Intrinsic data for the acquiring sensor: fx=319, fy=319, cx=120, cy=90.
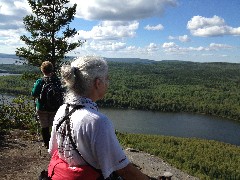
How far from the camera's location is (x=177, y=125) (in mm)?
79375

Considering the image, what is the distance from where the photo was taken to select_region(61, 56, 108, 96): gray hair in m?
2.04

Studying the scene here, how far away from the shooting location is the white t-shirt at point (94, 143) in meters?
1.84

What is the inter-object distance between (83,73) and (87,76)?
3 centimetres

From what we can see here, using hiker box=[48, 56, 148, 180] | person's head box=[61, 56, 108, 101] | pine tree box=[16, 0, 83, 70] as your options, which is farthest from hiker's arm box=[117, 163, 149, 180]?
pine tree box=[16, 0, 83, 70]

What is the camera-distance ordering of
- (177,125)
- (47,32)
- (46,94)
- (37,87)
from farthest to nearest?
(177,125) → (47,32) → (37,87) → (46,94)

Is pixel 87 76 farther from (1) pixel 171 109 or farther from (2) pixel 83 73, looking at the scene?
(1) pixel 171 109

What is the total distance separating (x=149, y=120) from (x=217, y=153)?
→ 32666 millimetres

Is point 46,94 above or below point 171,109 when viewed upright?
above

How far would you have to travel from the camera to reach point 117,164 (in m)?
1.89

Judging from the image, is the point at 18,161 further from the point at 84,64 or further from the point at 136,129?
the point at 136,129

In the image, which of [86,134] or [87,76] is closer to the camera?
[86,134]

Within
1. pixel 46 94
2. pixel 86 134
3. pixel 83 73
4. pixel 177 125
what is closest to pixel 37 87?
pixel 46 94

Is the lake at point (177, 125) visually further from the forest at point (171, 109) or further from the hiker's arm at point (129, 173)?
the hiker's arm at point (129, 173)

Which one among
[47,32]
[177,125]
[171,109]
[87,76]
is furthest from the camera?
[171,109]
